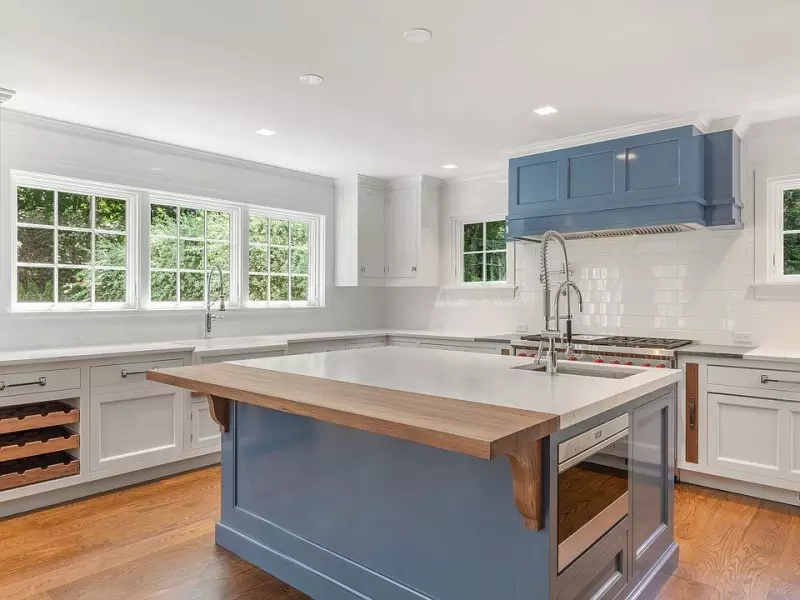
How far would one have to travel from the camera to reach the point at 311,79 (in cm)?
297

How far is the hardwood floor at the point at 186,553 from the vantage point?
7.68 feet

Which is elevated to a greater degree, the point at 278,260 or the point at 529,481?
the point at 278,260

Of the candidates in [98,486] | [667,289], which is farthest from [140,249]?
[667,289]

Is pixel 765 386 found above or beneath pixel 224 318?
beneath

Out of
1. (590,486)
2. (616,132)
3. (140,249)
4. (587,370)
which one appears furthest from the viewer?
(140,249)

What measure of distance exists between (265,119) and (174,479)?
96.2 inches

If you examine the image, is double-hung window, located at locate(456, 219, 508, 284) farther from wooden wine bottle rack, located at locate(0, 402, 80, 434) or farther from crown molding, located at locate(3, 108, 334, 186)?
wooden wine bottle rack, located at locate(0, 402, 80, 434)

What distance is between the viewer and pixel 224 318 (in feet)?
15.4

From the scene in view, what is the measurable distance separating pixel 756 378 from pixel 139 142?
4334mm

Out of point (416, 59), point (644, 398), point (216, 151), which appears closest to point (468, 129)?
point (416, 59)

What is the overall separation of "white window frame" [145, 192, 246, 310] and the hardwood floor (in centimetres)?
148

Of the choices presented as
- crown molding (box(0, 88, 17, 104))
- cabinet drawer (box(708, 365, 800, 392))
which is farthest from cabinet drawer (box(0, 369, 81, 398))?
cabinet drawer (box(708, 365, 800, 392))

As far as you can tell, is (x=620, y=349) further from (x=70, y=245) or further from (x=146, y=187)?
(x=70, y=245)

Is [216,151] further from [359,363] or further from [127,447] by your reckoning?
[359,363]
